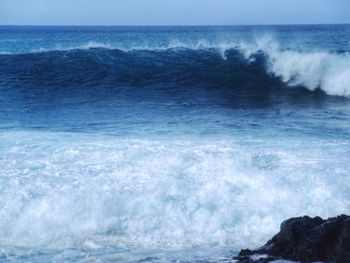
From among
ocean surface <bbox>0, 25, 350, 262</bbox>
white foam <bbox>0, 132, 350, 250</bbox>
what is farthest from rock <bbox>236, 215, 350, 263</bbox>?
white foam <bbox>0, 132, 350, 250</bbox>

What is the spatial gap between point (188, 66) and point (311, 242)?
49.5 ft

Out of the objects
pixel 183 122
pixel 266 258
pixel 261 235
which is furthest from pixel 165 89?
pixel 266 258

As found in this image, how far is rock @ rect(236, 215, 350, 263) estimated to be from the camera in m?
4.67

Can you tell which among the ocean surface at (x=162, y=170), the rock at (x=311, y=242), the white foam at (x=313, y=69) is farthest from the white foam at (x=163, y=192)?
the white foam at (x=313, y=69)

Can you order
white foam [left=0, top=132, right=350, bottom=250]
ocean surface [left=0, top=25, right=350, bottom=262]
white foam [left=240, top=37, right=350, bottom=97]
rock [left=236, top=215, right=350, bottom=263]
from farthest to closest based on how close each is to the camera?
white foam [left=240, top=37, right=350, bottom=97] < white foam [left=0, top=132, right=350, bottom=250] < ocean surface [left=0, top=25, right=350, bottom=262] < rock [left=236, top=215, right=350, bottom=263]

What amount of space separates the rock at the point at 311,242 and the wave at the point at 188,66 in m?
11.4

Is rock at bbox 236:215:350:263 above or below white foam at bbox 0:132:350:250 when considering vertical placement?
above

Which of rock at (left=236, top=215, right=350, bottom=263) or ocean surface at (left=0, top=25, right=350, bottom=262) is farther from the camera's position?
ocean surface at (left=0, top=25, right=350, bottom=262)

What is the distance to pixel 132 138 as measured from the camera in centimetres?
995

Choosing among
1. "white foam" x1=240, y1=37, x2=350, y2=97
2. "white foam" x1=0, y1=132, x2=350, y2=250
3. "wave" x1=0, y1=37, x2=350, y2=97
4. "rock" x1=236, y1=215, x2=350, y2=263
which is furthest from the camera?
"wave" x1=0, y1=37, x2=350, y2=97

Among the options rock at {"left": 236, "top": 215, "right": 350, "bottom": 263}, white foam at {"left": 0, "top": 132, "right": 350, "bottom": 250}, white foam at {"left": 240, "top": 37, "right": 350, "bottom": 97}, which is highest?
white foam at {"left": 240, "top": 37, "right": 350, "bottom": 97}

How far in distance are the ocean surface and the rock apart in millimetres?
623

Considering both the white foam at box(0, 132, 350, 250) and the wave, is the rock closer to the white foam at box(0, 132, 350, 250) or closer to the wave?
the white foam at box(0, 132, 350, 250)

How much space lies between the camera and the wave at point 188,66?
691 inches
